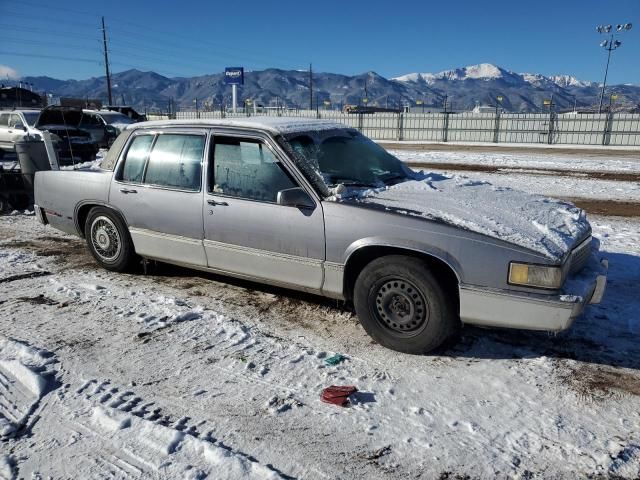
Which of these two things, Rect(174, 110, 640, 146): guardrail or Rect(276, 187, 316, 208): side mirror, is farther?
Rect(174, 110, 640, 146): guardrail

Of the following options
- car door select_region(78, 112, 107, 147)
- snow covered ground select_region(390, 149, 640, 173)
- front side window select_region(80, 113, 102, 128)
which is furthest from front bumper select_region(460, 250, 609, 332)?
front side window select_region(80, 113, 102, 128)

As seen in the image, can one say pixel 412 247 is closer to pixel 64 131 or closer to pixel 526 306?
pixel 526 306

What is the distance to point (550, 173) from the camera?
44.5 ft

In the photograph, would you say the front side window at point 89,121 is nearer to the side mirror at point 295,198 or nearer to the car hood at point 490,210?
the side mirror at point 295,198

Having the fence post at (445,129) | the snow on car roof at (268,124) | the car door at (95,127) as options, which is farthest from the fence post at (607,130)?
the snow on car roof at (268,124)

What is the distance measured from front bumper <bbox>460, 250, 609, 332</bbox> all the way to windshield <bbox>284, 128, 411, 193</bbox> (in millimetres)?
1389

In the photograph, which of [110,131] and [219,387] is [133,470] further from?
[110,131]

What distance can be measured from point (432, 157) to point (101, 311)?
16.2m

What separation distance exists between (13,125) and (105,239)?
13937 mm

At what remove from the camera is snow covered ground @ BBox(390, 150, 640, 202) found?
34.3ft

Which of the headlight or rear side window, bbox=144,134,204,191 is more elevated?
rear side window, bbox=144,134,204,191

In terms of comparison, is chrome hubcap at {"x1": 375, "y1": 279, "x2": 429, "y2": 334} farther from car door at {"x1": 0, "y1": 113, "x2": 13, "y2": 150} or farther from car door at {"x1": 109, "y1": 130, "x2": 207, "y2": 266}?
car door at {"x1": 0, "y1": 113, "x2": 13, "y2": 150}

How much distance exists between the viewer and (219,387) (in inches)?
128

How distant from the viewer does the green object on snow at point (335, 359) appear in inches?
140
